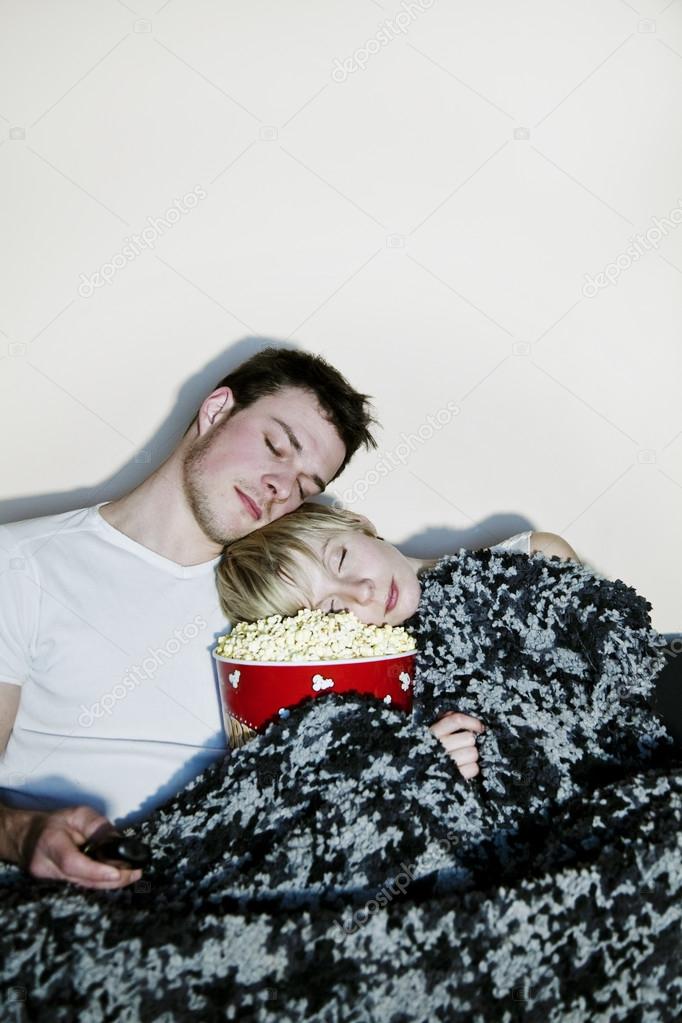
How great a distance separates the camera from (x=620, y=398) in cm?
195

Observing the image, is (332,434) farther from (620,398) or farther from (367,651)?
(620,398)

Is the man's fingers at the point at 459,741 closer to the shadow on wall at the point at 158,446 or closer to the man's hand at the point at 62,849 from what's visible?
the man's hand at the point at 62,849

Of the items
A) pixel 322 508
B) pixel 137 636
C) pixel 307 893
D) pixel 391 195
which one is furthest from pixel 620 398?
pixel 307 893

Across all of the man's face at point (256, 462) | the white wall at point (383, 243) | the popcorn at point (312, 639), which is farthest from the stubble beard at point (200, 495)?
the white wall at point (383, 243)

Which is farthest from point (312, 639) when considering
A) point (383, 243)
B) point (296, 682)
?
point (383, 243)

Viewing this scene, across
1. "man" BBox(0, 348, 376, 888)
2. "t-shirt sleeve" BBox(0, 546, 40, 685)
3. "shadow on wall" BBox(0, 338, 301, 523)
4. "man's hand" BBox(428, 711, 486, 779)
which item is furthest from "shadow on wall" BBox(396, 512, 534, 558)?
"t-shirt sleeve" BBox(0, 546, 40, 685)

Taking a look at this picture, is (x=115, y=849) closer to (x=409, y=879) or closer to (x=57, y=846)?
(x=57, y=846)

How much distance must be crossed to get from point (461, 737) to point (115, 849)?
54 cm

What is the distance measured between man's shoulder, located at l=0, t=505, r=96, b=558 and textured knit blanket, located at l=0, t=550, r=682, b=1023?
0.53 metres

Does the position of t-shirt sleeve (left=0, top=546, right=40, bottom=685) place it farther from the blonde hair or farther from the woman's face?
the woman's face

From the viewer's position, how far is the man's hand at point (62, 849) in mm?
1014

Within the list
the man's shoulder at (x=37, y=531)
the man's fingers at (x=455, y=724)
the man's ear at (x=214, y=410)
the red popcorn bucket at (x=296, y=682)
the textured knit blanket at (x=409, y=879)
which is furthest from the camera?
the man's ear at (x=214, y=410)

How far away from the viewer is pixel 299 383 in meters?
1.64

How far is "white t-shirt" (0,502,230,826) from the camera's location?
142 centimetres
